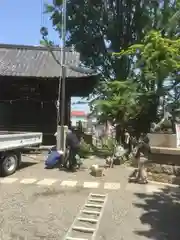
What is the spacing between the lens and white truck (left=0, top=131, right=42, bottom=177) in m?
11.0

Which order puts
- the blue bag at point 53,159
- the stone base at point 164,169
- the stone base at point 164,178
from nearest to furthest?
1. the stone base at point 164,178
2. the stone base at point 164,169
3. the blue bag at point 53,159

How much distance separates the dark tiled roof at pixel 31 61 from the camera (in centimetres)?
1681

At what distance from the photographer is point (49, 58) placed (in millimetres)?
19484

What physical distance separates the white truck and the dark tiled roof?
16.5 feet

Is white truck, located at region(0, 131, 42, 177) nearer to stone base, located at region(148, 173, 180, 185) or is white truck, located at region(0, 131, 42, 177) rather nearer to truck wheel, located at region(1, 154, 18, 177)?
truck wheel, located at region(1, 154, 18, 177)

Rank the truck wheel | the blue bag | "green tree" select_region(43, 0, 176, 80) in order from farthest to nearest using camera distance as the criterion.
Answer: "green tree" select_region(43, 0, 176, 80) < the blue bag < the truck wheel

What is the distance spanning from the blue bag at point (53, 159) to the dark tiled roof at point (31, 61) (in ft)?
15.1

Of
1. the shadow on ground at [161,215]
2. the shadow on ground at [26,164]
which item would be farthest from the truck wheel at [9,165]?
the shadow on ground at [161,215]

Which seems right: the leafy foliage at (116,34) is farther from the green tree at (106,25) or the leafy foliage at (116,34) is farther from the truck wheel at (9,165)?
the truck wheel at (9,165)

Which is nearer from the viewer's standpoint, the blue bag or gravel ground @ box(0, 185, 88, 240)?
gravel ground @ box(0, 185, 88, 240)

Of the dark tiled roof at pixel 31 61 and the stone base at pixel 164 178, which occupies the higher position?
the dark tiled roof at pixel 31 61

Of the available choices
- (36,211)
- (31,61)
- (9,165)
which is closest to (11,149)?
(9,165)

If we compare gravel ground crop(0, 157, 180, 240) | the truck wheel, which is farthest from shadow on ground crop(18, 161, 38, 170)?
gravel ground crop(0, 157, 180, 240)

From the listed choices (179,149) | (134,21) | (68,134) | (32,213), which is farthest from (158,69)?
(134,21)
